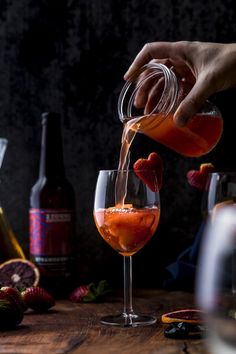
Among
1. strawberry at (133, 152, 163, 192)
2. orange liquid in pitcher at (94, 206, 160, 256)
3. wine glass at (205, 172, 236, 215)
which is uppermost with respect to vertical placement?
strawberry at (133, 152, 163, 192)

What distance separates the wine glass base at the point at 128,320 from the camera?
136cm

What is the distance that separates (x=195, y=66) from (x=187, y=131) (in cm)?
16

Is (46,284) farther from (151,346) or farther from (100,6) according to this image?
(100,6)

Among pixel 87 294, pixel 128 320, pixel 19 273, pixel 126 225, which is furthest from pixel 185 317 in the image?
pixel 19 273

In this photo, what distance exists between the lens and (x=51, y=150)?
199 centimetres

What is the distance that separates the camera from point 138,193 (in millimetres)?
1425

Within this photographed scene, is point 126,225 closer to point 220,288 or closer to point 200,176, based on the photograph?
point 200,176

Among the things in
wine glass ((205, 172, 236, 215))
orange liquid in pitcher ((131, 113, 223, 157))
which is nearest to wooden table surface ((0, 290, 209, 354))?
wine glass ((205, 172, 236, 215))

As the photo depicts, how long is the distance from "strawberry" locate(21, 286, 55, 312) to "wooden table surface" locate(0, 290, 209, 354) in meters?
0.02

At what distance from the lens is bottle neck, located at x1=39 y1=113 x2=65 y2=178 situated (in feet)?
6.49

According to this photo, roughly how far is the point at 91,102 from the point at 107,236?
2.73ft

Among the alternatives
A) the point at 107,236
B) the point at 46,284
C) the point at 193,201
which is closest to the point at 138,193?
the point at 107,236

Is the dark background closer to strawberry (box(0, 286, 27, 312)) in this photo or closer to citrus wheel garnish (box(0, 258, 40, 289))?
citrus wheel garnish (box(0, 258, 40, 289))

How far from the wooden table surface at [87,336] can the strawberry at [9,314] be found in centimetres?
2
